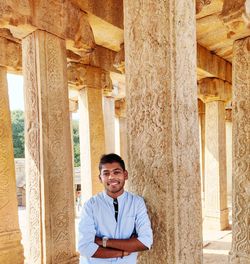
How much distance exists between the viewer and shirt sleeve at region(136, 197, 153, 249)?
2438 mm

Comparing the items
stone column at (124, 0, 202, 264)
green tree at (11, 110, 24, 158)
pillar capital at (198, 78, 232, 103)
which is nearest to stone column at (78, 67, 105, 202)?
pillar capital at (198, 78, 232, 103)

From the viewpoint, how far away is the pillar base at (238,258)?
477 centimetres

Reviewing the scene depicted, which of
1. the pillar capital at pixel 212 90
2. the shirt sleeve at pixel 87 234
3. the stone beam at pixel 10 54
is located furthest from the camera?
the pillar capital at pixel 212 90

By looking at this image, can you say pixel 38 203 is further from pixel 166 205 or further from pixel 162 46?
pixel 162 46

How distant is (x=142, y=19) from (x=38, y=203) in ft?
10.1

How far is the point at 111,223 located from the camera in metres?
2.46

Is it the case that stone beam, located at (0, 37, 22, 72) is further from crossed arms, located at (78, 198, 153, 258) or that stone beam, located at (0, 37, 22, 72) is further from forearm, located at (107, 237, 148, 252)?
forearm, located at (107, 237, 148, 252)

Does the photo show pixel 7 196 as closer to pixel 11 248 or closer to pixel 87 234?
pixel 11 248

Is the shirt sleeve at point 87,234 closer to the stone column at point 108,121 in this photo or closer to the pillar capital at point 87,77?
the pillar capital at point 87,77

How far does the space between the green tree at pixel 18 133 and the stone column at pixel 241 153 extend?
2699cm

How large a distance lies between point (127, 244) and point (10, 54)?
5630mm

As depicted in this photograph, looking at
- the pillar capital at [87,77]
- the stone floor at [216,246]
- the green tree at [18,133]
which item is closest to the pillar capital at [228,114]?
the stone floor at [216,246]

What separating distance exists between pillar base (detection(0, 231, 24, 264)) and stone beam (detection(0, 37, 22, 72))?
3.23 meters

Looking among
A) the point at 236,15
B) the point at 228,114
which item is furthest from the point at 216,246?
the point at 228,114
